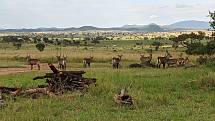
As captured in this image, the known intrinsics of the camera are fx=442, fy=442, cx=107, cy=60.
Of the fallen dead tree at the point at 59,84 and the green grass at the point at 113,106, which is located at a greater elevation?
the fallen dead tree at the point at 59,84

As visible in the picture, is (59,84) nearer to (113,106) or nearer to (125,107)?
(113,106)

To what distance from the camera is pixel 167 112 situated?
1528 centimetres

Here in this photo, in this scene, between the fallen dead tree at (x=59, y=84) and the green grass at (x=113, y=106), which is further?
the fallen dead tree at (x=59, y=84)

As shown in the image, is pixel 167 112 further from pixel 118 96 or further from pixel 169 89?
pixel 169 89

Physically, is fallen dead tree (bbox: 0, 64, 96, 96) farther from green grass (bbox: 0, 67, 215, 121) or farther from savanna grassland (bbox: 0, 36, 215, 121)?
green grass (bbox: 0, 67, 215, 121)

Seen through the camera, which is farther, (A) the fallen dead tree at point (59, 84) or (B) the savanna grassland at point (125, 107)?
(A) the fallen dead tree at point (59, 84)

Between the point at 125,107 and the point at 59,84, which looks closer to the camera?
the point at 125,107

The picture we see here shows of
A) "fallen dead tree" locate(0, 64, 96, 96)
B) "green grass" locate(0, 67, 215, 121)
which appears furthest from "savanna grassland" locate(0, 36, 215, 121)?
"fallen dead tree" locate(0, 64, 96, 96)

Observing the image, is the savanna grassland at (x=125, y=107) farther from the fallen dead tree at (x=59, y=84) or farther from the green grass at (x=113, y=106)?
the fallen dead tree at (x=59, y=84)

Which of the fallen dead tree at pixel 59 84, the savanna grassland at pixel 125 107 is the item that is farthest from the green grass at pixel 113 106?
the fallen dead tree at pixel 59 84

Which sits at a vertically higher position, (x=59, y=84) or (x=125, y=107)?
(x=59, y=84)

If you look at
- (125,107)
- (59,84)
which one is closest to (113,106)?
(125,107)

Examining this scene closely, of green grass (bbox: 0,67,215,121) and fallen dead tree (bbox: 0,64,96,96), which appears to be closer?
green grass (bbox: 0,67,215,121)

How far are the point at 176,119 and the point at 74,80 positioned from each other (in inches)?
294
